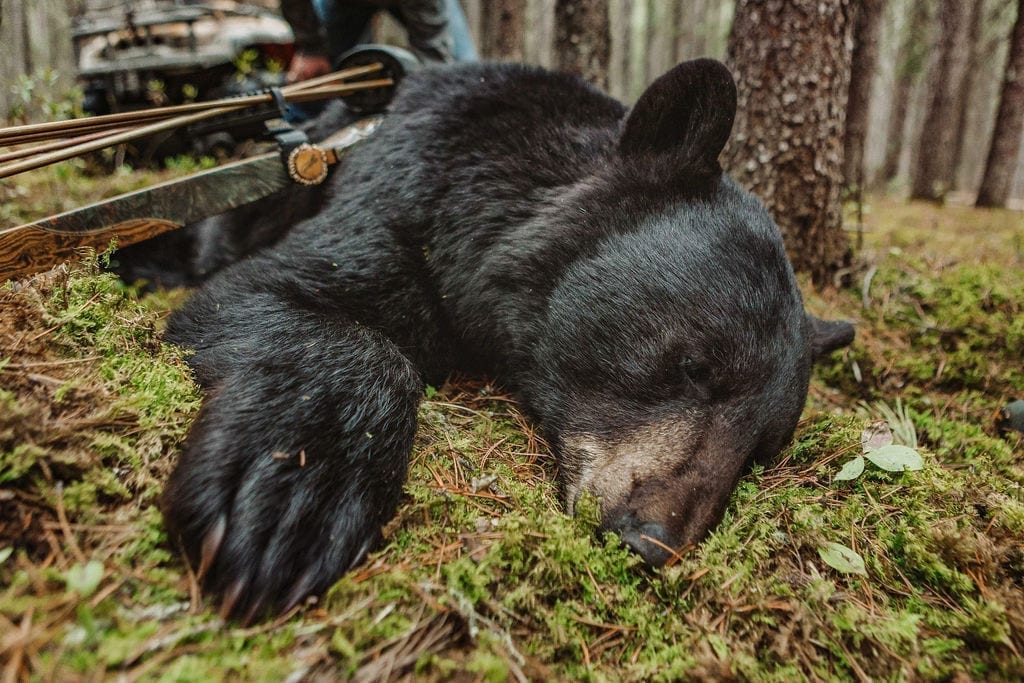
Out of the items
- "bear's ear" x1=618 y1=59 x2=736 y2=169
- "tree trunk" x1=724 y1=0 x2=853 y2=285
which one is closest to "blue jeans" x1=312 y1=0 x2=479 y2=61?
"tree trunk" x1=724 y1=0 x2=853 y2=285

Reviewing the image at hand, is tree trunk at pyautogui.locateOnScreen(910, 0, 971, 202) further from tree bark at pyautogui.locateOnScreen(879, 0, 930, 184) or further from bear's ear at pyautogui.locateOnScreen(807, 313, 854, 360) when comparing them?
bear's ear at pyautogui.locateOnScreen(807, 313, 854, 360)

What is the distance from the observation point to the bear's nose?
5.69 feet

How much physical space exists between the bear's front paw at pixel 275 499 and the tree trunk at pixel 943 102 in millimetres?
11505

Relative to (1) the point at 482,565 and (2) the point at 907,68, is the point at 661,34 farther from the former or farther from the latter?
(1) the point at 482,565

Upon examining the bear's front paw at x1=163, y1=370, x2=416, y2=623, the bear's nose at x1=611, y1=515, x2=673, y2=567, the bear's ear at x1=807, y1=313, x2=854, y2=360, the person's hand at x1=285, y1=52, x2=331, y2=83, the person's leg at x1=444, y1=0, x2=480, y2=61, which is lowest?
the bear's nose at x1=611, y1=515, x2=673, y2=567

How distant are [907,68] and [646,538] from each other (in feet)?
53.8

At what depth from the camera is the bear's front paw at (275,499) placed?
146 centimetres

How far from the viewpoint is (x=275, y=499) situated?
162 centimetres

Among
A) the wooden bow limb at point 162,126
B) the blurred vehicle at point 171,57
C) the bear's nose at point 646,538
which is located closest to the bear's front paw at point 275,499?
the bear's nose at point 646,538

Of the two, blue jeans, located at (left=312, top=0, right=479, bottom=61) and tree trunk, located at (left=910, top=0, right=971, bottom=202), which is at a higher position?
blue jeans, located at (left=312, top=0, right=479, bottom=61)

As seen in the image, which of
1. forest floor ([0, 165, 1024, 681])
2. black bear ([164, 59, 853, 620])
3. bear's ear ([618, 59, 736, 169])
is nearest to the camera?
forest floor ([0, 165, 1024, 681])

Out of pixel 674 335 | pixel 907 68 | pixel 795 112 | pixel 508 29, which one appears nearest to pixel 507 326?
pixel 674 335

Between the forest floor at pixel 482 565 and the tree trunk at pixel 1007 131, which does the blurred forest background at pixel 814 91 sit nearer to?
the tree trunk at pixel 1007 131

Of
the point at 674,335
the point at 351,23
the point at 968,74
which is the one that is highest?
the point at 351,23
